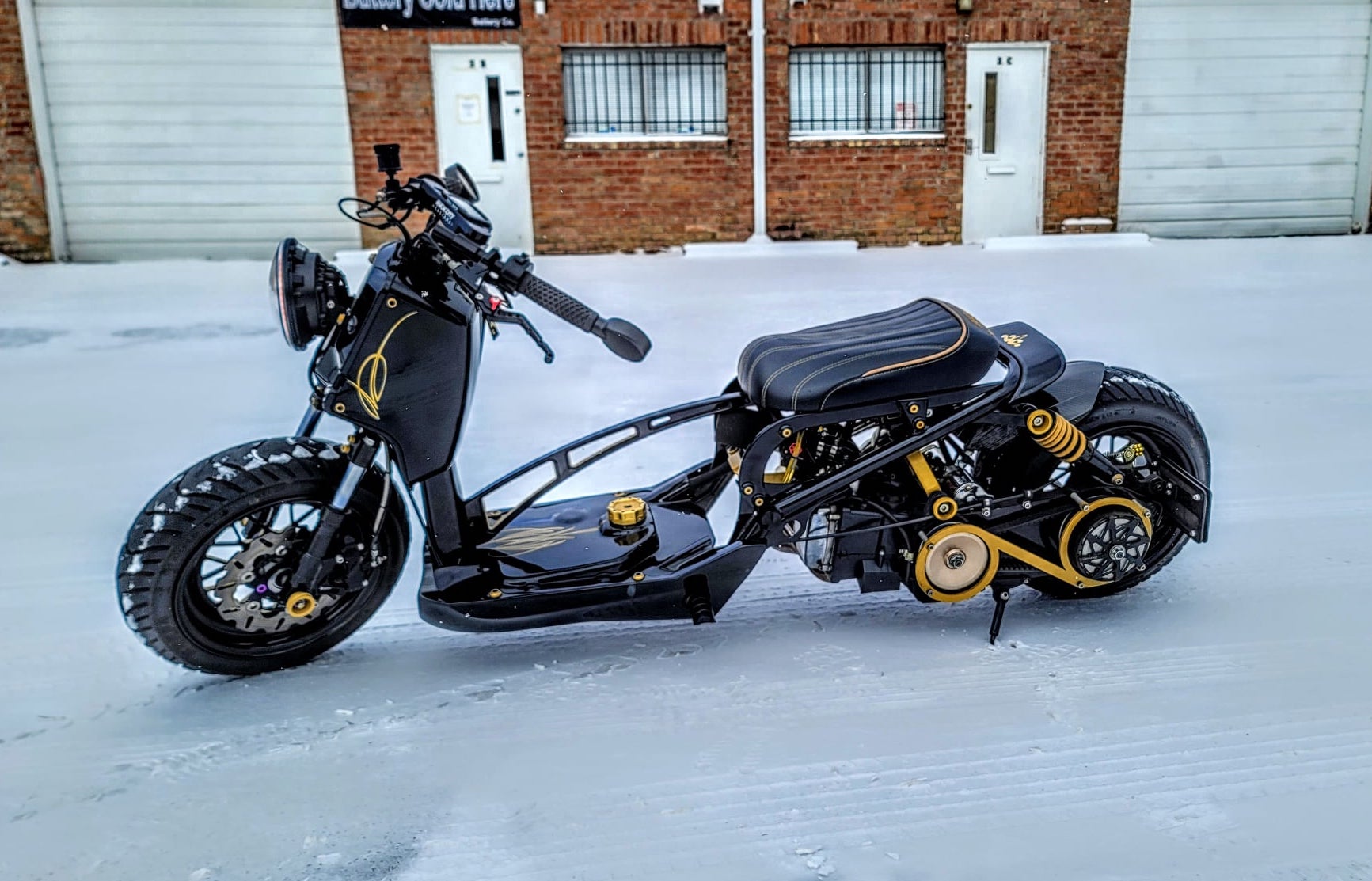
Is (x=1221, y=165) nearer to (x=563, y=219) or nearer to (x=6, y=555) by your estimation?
(x=563, y=219)

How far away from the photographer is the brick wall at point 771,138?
1082 centimetres

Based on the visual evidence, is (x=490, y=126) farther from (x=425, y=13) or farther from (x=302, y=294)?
(x=302, y=294)

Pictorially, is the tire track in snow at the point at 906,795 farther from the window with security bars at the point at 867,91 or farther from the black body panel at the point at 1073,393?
the window with security bars at the point at 867,91

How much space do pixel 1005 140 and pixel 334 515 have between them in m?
10.6

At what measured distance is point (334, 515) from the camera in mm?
2480

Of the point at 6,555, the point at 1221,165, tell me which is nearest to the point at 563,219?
the point at 1221,165

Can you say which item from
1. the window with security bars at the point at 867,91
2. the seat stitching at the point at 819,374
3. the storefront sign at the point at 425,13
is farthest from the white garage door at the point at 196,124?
the seat stitching at the point at 819,374

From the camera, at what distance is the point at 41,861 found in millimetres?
1957

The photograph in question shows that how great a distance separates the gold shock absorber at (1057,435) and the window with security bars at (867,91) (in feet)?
30.5

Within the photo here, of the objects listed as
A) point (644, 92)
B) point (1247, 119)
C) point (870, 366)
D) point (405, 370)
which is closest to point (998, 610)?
point (870, 366)

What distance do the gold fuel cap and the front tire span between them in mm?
509

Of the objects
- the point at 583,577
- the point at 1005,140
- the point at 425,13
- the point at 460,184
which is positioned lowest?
the point at 583,577

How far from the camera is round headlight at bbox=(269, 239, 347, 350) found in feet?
7.86

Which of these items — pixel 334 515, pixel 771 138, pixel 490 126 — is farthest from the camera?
pixel 771 138
